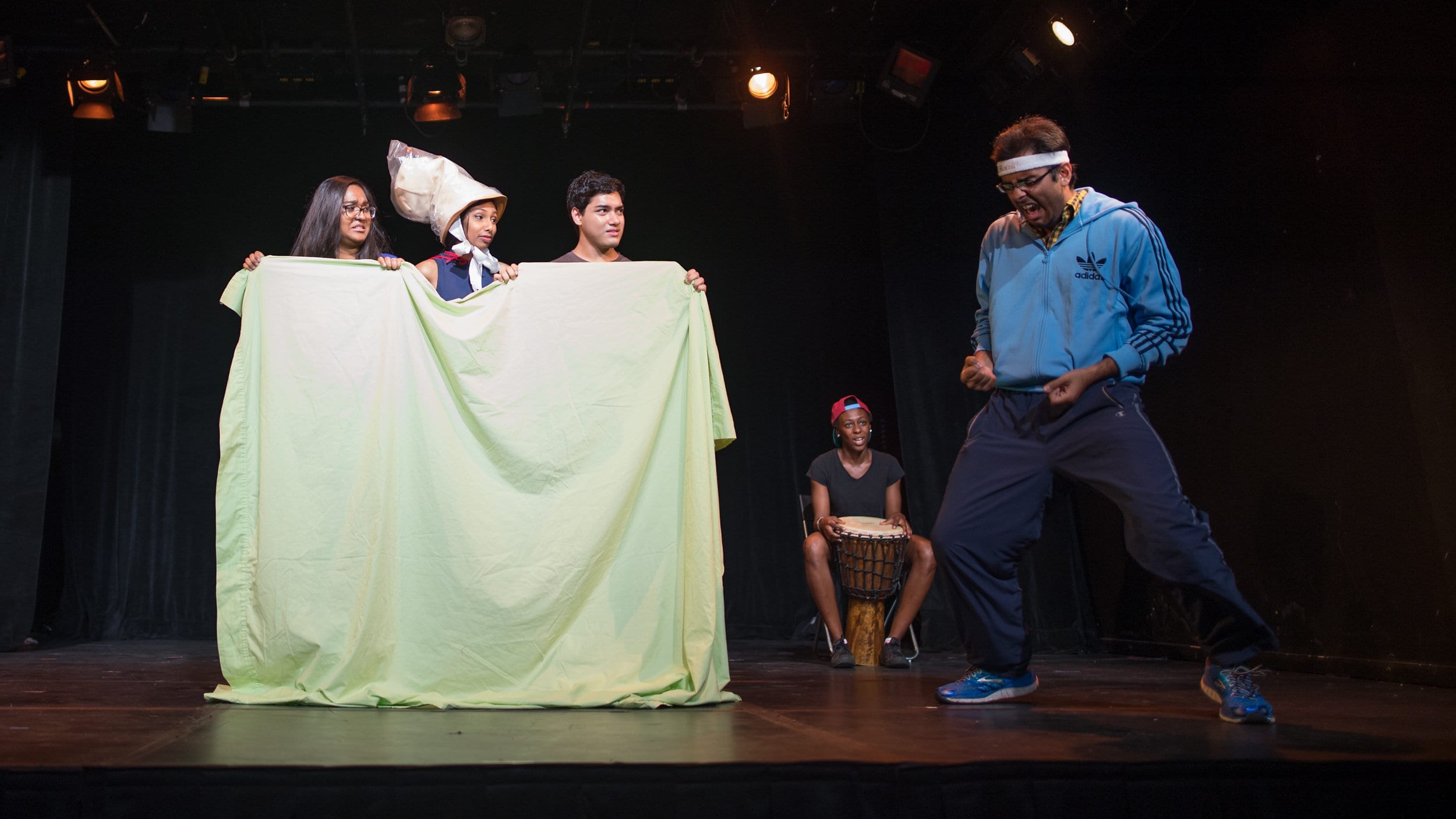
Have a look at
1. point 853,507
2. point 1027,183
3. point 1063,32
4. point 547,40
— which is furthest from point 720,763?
point 547,40

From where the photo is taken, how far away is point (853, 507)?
5.43 meters

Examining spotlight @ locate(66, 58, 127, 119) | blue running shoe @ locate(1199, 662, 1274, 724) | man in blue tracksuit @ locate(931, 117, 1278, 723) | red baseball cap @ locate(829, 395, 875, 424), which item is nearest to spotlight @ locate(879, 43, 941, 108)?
red baseball cap @ locate(829, 395, 875, 424)

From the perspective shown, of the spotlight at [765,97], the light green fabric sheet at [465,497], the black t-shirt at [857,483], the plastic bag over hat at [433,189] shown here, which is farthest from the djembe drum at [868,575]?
the spotlight at [765,97]

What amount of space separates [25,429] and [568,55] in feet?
12.7

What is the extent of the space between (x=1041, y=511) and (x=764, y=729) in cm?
107

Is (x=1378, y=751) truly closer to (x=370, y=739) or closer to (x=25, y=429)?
(x=370, y=739)

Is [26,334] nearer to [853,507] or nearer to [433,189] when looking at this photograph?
[433,189]

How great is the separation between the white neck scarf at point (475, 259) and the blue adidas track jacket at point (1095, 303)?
174 centimetres

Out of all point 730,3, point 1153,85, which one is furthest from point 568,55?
point 1153,85

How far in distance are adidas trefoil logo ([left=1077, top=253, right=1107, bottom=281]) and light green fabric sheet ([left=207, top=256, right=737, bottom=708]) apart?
3.98 ft

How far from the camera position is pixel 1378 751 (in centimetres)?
205

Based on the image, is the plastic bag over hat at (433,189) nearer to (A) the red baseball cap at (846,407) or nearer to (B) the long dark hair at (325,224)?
(B) the long dark hair at (325,224)

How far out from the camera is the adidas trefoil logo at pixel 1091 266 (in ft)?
9.43

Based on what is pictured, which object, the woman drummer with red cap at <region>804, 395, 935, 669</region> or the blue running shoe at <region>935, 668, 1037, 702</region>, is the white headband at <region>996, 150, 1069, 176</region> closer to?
the blue running shoe at <region>935, 668, 1037, 702</region>
